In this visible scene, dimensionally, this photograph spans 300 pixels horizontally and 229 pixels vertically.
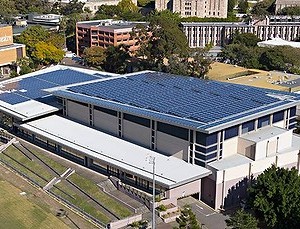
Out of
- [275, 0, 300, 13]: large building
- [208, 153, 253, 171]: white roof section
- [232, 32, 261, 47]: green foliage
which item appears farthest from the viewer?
[275, 0, 300, 13]: large building

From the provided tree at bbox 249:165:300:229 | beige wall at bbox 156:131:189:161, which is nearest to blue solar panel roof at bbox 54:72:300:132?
beige wall at bbox 156:131:189:161

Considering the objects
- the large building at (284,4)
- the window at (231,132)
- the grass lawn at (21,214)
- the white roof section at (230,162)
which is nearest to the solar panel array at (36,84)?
the grass lawn at (21,214)

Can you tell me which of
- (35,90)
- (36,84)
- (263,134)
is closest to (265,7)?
(36,84)

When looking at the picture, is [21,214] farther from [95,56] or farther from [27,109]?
[95,56]

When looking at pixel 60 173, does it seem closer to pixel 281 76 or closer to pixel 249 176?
pixel 249 176

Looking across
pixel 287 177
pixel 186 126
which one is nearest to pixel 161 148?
pixel 186 126

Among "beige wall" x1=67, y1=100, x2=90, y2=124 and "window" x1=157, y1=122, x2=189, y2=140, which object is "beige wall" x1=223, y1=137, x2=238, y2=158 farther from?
"beige wall" x1=67, y1=100, x2=90, y2=124
